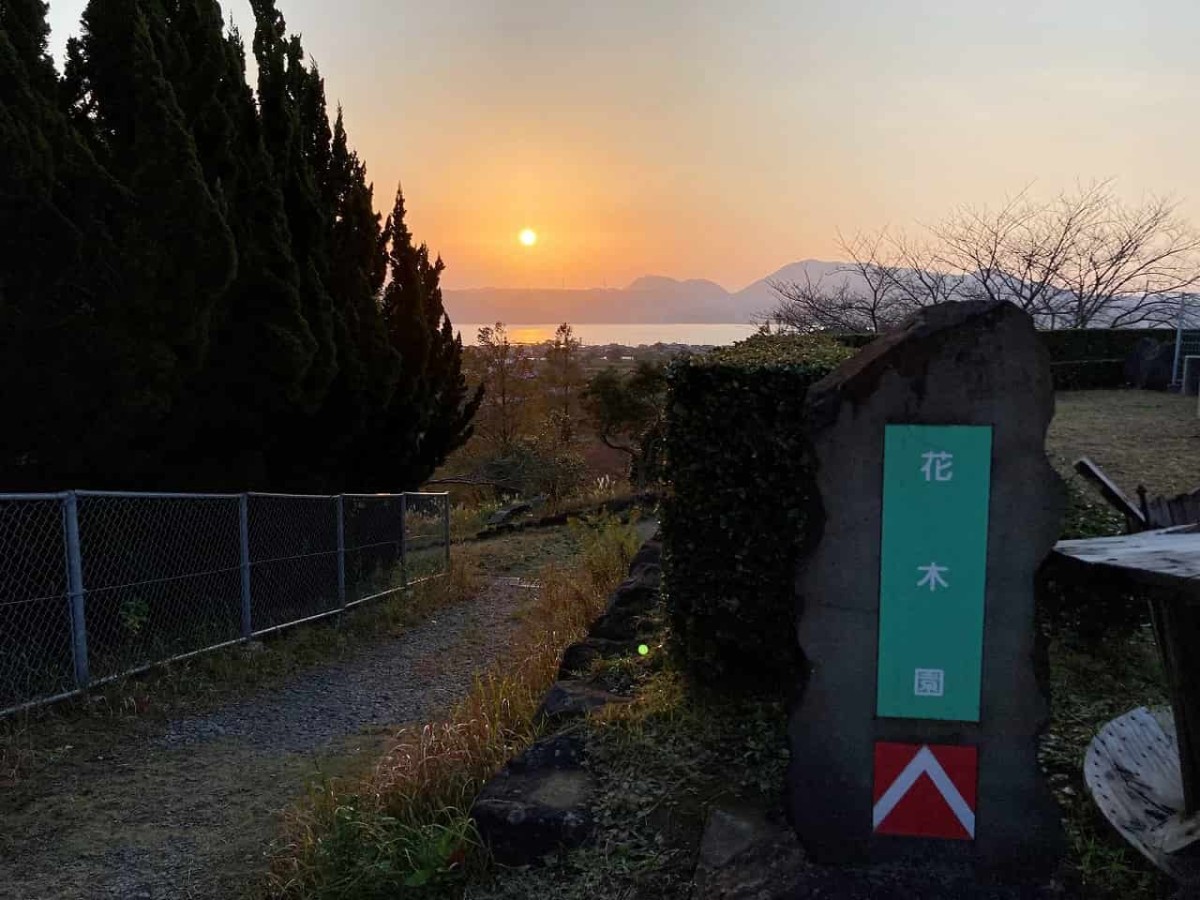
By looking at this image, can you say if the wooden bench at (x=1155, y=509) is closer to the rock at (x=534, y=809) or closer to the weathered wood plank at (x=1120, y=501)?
the weathered wood plank at (x=1120, y=501)

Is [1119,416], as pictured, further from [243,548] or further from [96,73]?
[96,73]

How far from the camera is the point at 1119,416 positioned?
14.6m

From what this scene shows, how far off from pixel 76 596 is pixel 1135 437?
41.2ft

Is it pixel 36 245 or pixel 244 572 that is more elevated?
pixel 36 245

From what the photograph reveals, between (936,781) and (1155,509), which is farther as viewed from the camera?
(1155,509)

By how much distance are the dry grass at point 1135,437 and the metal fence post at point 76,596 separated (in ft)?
26.6

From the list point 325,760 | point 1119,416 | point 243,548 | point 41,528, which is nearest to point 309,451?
point 243,548

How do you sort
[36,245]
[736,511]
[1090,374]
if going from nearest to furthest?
[736,511] → [36,245] → [1090,374]

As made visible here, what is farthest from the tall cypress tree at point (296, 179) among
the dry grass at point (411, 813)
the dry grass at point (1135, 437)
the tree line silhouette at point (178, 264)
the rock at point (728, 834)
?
the dry grass at point (1135, 437)

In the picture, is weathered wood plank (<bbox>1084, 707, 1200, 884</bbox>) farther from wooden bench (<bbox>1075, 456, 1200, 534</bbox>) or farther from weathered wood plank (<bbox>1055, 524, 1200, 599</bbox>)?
wooden bench (<bbox>1075, 456, 1200, 534</bbox>)

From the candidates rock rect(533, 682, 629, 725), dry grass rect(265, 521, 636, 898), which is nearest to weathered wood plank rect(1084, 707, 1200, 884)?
Answer: rock rect(533, 682, 629, 725)

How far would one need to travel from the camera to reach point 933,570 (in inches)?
101

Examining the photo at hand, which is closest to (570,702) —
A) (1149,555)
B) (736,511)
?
(736,511)

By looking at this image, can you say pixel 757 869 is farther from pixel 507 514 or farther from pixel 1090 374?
pixel 1090 374
